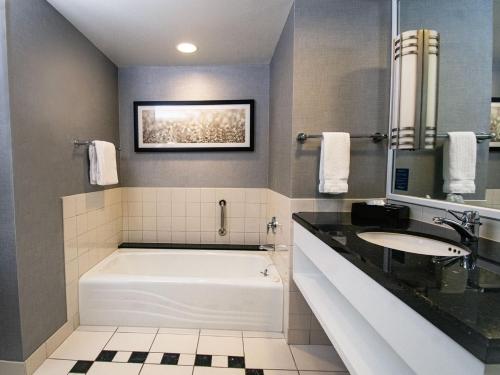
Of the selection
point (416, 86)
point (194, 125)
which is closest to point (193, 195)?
point (194, 125)

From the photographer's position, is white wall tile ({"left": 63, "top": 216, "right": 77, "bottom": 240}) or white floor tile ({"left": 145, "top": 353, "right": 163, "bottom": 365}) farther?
white wall tile ({"left": 63, "top": 216, "right": 77, "bottom": 240})

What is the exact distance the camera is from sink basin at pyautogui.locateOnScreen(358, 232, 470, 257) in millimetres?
1009

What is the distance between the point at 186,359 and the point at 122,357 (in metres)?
0.41

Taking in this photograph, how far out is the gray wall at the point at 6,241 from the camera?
48.7 inches

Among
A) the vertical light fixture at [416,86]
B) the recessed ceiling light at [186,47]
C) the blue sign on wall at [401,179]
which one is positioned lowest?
the blue sign on wall at [401,179]

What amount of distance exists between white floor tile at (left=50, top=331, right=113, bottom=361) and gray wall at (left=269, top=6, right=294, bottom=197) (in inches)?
64.4

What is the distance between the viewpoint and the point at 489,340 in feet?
1.29

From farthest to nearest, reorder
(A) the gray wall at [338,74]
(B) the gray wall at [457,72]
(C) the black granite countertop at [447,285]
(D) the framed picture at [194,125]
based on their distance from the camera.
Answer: (D) the framed picture at [194,125]
(A) the gray wall at [338,74]
(B) the gray wall at [457,72]
(C) the black granite countertop at [447,285]

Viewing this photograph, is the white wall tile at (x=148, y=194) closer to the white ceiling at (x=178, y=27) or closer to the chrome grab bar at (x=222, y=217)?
the chrome grab bar at (x=222, y=217)

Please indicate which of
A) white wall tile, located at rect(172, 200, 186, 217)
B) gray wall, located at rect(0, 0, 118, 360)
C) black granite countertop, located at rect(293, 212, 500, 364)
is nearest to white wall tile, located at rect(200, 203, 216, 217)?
white wall tile, located at rect(172, 200, 186, 217)

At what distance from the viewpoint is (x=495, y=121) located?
3.22 ft

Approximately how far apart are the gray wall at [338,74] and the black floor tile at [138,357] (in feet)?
4.67

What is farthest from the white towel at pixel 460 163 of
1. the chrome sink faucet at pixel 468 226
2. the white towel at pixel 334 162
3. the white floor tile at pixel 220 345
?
the white floor tile at pixel 220 345

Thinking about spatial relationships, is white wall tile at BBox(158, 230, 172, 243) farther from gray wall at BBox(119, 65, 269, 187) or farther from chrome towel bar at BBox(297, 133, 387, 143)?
chrome towel bar at BBox(297, 133, 387, 143)
